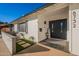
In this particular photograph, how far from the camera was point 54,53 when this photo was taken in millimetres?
6340

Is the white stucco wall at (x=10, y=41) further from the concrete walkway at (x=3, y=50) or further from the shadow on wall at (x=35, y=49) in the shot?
A: the shadow on wall at (x=35, y=49)

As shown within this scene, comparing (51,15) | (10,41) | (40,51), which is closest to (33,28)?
(51,15)

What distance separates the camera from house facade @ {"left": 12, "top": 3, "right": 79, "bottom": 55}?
6.29m

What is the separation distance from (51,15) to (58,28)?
593 mm

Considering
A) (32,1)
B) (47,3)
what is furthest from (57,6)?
(32,1)

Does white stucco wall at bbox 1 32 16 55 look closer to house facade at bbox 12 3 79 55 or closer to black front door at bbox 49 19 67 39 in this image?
house facade at bbox 12 3 79 55

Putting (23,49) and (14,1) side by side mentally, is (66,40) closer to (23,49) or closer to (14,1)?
(23,49)

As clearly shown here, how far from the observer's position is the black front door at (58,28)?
22.6 ft

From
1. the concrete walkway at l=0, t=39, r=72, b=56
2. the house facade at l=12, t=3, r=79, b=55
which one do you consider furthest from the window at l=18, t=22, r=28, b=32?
the concrete walkway at l=0, t=39, r=72, b=56

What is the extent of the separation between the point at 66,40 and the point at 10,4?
1977mm

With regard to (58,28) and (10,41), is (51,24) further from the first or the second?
(10,41)

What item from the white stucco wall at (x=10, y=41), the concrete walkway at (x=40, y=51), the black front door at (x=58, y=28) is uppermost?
the black front door at (x=58, y=28)

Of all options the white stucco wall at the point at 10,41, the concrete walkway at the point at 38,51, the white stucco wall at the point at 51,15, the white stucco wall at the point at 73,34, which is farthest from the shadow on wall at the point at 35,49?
the white stucco wall at the point at 73,34

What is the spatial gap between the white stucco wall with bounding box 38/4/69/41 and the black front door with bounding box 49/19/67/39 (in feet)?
0.50
